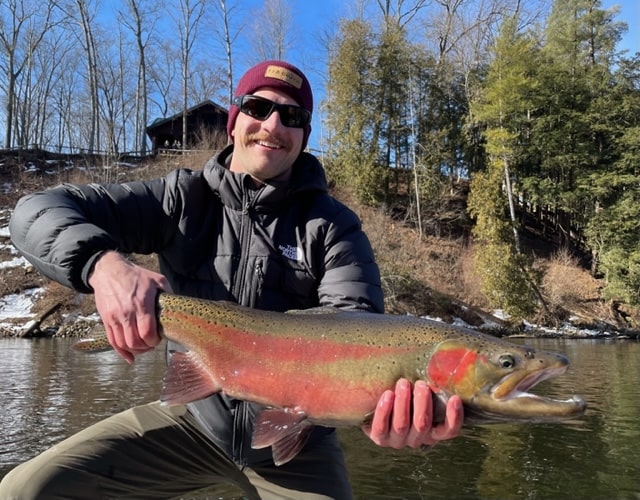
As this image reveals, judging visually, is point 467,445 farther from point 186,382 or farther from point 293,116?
point 186,382

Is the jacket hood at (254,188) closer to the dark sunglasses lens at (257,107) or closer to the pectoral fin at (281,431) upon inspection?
the dark sunglasses lens at (257,107)

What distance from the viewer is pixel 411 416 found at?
2.27 metres

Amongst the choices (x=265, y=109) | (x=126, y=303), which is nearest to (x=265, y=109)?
(x=265, y=109)

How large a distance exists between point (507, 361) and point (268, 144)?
5.84 ft

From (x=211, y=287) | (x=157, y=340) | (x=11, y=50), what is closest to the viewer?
(x=157, y=340)

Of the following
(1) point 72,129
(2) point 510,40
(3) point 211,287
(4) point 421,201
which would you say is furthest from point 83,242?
(1) point 72,129

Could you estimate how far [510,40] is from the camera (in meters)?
33.9

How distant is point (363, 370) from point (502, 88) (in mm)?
33700

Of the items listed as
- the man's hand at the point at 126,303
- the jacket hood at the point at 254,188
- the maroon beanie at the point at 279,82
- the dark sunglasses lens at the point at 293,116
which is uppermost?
the maroon beanie at the point at 279,82

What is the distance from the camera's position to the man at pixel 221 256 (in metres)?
2.56

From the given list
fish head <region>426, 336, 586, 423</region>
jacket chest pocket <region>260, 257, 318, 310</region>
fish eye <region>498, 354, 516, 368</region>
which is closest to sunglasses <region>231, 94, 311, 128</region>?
jacket chest pocket <region>260, 257, 318, 310</region>

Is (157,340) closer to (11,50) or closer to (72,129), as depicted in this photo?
(11,50)

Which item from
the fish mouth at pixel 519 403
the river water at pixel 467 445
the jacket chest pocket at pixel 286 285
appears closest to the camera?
the fish mouth at pixel 519 403

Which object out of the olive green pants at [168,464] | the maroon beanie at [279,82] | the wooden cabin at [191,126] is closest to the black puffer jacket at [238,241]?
the olive green pants at [168,464]
